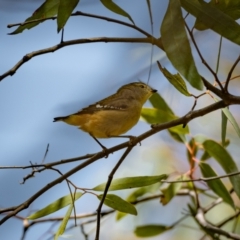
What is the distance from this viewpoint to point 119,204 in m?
1.16

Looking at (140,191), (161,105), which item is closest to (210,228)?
(140,191)

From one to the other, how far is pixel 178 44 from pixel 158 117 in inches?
23.7

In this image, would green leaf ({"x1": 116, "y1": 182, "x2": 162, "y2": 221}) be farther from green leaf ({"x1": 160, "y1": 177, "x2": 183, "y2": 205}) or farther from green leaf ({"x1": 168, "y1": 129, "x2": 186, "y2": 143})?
green leaf ({"x1": 168, "y1": 129, "x2": 186, "y2": 143})

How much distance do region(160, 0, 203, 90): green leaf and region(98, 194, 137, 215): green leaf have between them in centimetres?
35

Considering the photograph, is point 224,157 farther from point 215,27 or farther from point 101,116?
point 215,27

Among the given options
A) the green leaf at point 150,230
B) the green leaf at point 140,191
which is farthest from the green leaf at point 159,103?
the green leaf at point 150,230

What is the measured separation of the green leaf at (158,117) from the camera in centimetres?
150

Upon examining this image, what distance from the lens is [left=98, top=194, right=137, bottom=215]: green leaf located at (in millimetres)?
1141

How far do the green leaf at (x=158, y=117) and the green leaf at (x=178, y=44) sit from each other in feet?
1.89

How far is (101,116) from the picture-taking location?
148cm

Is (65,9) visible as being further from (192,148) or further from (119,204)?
(192,148)

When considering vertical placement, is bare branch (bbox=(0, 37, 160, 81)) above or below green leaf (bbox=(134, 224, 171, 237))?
above

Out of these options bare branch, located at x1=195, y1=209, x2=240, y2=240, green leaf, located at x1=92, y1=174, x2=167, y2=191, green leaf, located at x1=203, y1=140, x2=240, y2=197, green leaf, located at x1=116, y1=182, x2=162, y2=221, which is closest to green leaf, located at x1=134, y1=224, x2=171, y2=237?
green leaf, located at x1=116, y1=182, x2=162, y2=221

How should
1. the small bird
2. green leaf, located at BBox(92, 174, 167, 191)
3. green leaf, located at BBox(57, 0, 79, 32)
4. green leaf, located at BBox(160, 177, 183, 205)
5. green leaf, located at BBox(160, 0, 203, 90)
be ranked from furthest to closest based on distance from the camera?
green leaf, located at BBox(160, 177, 183, 205) → the small bird → green leaf, located at BBox(92, 174, 167, 191) → green leaf, located at BBox(57, 0, 79, 32) → green leaf, located at BBox(160, 0, 203, 90)
